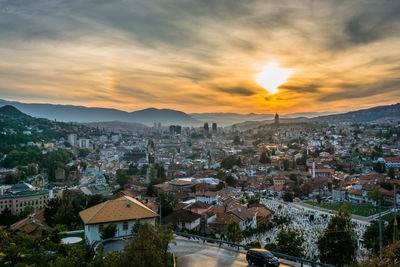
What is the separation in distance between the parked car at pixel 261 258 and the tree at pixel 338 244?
147 inches

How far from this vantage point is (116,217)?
9.91m

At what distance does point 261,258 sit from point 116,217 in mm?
5259

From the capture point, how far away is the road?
7.19 meters

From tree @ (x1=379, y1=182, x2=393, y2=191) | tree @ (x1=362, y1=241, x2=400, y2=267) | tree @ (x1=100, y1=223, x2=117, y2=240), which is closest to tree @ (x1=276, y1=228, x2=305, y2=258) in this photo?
tree @ (x1=362, y1=241, x2=400, y2=267)

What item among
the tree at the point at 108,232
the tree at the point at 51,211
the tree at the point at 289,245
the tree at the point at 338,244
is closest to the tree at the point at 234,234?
the tree at the point at 289,245

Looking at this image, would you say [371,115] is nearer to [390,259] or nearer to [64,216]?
[64,216]

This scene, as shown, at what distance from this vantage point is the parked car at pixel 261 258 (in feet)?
21.5

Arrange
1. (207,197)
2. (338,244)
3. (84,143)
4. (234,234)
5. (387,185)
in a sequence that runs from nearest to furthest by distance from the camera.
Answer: (338,244) < (234,234) < (207,197) < (387,185) < (84,143)

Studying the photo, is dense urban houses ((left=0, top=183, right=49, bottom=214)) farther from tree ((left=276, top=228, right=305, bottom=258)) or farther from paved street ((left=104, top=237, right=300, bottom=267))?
tree ((left=276, top=228, right=305, bottom=258))

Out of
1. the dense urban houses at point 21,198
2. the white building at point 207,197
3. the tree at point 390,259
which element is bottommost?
the dense urban houses at point 21,198

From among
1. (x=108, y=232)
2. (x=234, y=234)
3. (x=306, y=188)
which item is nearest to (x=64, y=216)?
(x=108, y=232)

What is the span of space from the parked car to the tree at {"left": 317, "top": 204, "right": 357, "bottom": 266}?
12.2 ft

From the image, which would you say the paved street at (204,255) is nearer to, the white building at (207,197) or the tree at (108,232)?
the tree at (108,232)

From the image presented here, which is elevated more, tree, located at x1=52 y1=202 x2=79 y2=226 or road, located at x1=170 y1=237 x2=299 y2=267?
road, located at x1=170 y1=237 x2=299 y2=267
